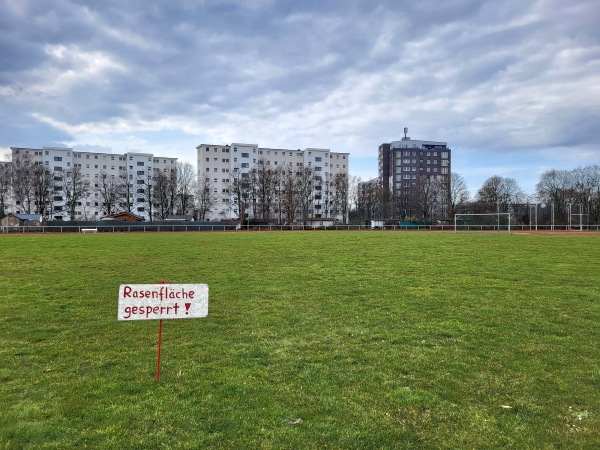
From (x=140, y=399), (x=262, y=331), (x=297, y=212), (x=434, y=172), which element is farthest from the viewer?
(x=434, y=172)

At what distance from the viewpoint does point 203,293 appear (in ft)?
17.4

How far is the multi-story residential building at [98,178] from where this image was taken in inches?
3880

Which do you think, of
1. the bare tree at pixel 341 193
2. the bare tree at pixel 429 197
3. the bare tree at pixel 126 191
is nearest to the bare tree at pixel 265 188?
the bare tree at pixel 341 193

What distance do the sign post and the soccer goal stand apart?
2341 inches

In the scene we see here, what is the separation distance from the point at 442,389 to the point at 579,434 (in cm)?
135

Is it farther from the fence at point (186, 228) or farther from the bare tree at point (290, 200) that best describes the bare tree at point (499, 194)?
the bare tree at point (290, 200)

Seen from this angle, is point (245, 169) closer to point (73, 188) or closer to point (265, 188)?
point (265, 188)

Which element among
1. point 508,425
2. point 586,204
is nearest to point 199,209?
point 586,204

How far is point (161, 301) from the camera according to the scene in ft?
17.1

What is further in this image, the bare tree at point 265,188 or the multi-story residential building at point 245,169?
the multi-story residential building at point 245,169

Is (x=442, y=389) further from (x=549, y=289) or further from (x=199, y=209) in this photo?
(x=199, y=209)

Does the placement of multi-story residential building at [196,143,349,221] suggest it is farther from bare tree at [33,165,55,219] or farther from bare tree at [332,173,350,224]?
bare tree at [33,165,55,219]

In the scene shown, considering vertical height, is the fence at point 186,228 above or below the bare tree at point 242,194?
below

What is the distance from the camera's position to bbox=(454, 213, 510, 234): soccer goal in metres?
61.8
